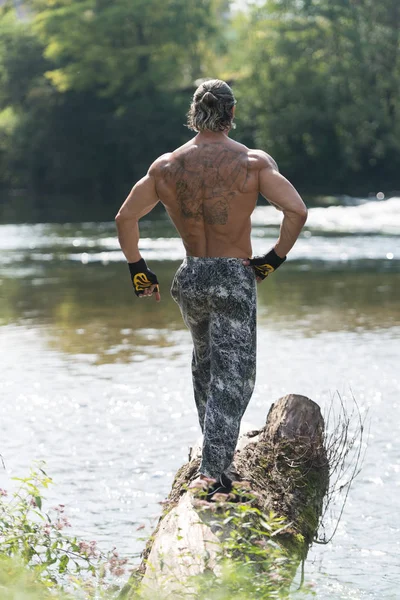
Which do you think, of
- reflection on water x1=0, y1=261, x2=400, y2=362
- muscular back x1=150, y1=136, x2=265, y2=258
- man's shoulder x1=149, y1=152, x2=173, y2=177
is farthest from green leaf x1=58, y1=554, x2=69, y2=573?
reflection on water x1=0, y1=261, x2=400, y2=362

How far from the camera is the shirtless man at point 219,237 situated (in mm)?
5723

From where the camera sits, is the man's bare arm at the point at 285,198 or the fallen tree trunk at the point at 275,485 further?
the man's bare arm at the point at 285,198

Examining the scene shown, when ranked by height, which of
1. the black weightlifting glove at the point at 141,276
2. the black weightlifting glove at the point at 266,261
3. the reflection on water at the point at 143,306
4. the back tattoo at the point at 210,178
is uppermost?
the back tattoo at the point at 210,178

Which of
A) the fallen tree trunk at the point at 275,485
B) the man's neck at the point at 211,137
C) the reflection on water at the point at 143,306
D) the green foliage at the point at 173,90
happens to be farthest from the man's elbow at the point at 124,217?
the green foliage at the point at 173,90

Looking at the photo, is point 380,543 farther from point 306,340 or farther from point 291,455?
point 306,340

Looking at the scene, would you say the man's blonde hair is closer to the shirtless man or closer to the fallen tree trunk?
the shirtless man

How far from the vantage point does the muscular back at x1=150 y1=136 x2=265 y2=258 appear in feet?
18.8

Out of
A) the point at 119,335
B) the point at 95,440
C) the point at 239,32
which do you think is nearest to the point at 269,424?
the point at 95,440

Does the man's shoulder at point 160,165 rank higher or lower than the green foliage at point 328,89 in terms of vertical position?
higher

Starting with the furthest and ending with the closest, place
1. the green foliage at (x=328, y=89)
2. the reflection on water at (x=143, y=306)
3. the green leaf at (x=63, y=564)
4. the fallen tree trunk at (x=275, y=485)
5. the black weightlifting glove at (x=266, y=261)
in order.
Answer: the green foliage at (x=328, y=89) < the reflection on water at (x=143, y=306) < the black weightlifting glove at (x=266, y=261) < the green leaf at (x=63, y=564) < the fallen tree trunk at (x=275, y=485)

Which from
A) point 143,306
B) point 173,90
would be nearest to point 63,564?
point 143,306

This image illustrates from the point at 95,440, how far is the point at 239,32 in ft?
215

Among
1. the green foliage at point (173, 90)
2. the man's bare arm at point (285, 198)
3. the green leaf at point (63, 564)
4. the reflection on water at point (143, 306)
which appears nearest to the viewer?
the green leaf at point (63, 564)

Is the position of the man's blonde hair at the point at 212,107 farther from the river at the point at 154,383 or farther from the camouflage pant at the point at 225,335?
the river at the point at 154,383
